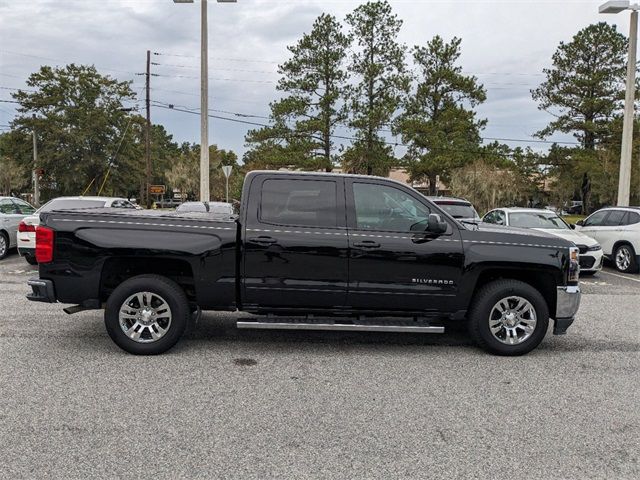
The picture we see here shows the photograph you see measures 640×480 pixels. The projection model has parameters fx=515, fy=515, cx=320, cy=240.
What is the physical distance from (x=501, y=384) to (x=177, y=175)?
207 feet

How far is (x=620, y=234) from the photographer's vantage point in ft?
41.3

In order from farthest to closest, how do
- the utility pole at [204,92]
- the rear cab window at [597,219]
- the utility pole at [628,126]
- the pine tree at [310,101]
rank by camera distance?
1. the pine tree at [310,101]
2. the utility pole at [628,126]
3. the utility pole at [204,92]
4. the rear cab window at [597,219]

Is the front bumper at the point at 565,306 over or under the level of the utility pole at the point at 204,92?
under

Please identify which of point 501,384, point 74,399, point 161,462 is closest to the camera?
point 161,462

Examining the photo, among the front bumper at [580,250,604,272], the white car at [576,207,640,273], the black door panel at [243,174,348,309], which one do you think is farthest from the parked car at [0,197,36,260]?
the white car at [576,207,640,273]

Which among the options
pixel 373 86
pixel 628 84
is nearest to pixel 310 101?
pixel 373 86

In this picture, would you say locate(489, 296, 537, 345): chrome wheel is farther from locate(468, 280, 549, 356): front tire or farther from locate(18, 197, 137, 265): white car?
locate(18, 197, 137, 265): white car

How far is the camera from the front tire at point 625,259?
40.3 feet

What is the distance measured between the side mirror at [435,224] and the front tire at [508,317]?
2.76 ft

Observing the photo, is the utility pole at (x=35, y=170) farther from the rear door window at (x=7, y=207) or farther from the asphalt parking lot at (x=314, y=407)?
the asphalt parking lot at (x=314, y=407)

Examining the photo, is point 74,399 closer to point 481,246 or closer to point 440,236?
point 440,236

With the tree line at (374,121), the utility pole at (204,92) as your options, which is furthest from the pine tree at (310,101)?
the utility pole at (204,92)

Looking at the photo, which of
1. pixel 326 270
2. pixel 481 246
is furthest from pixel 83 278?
pixel 481 246

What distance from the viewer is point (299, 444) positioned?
3.51m
